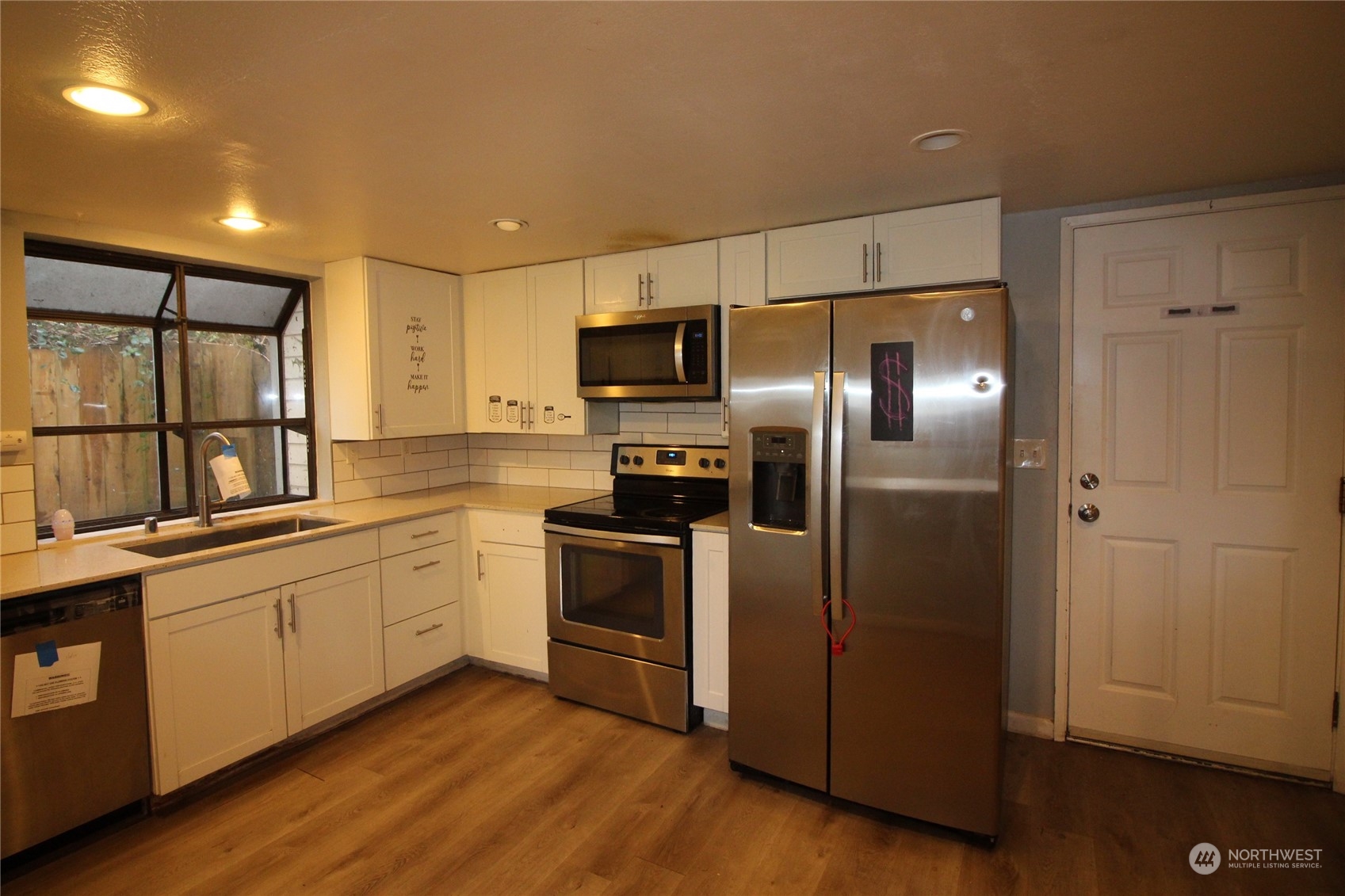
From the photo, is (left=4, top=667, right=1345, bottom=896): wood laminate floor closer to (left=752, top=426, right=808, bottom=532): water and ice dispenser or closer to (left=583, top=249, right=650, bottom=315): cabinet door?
(left=752, top=426, right=808, bottom=532): water and ice dispenser

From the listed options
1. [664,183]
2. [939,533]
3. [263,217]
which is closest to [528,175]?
[664,183]

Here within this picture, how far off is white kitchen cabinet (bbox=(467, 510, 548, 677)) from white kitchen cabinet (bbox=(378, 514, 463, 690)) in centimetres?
10

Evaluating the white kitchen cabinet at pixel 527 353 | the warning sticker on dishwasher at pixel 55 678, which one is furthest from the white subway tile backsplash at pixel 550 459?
the warning sticker on dishwasher at pixel 55 678

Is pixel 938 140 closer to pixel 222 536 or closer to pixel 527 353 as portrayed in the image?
pixel 527 353

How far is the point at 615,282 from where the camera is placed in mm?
3258

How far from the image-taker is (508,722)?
2916 millimetres

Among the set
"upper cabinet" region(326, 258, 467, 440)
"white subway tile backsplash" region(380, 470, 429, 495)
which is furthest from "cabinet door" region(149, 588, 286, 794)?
"white subway tile backsplash" region(380, 470, 429, 495)

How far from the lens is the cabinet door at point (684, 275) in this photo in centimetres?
298

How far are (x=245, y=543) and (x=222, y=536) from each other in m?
0.37

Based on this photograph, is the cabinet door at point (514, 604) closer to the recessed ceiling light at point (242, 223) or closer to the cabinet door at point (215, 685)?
the cabinet door at point (215, 685)

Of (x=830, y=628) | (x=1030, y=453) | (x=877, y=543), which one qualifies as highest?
(x=1030, y=453)

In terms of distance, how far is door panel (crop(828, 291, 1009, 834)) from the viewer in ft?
6.63

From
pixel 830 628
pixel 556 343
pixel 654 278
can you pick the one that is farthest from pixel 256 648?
pixel 654 278

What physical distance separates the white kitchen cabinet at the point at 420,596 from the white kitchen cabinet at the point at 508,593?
0.10 m
